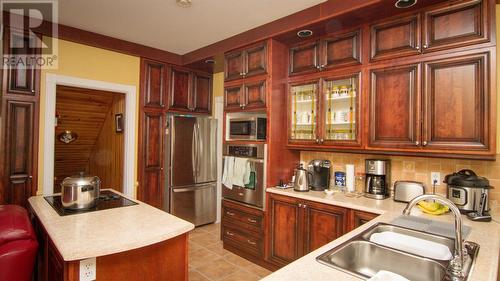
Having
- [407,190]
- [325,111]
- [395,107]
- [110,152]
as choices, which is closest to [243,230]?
[325,111]

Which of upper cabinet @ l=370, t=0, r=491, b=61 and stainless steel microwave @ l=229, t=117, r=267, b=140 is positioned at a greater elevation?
upper cabinet @ l=370, t=0, r=491, b=61

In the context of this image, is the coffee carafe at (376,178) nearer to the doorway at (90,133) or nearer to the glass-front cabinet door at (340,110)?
the glass-front cabinet door at (340,110)

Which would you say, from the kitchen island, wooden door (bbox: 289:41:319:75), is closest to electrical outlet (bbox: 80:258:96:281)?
the kitchen island

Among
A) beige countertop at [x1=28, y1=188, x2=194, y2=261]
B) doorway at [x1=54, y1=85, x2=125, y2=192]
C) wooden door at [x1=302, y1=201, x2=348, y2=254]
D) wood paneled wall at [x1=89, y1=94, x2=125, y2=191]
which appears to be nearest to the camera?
beige countertop at [x1=28, y1=188, x2=194, y2=261]

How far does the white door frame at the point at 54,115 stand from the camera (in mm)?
3021

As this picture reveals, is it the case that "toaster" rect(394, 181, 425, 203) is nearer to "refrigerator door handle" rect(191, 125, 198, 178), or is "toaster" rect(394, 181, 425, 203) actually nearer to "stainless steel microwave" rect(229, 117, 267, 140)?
"stainless steel microwave" rect(229, 117, 267, 140)

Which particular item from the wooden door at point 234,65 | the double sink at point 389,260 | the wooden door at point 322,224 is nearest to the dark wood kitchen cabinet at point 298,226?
the wooden door at point 322,224

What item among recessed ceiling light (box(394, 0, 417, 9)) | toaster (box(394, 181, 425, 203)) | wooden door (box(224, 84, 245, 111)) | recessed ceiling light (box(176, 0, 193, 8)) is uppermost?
recessed ceiling light (box(176, 0, 193, 8))

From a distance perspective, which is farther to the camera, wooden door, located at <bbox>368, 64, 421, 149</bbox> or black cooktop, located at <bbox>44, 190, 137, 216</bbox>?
wooden door, located at <bbox>368, 64, 421, 149</bbox>

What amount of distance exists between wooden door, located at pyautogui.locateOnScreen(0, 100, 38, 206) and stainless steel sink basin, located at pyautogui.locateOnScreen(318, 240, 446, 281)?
10.4 ft

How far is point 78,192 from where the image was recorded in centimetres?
194

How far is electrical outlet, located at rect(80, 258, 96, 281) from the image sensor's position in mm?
1364

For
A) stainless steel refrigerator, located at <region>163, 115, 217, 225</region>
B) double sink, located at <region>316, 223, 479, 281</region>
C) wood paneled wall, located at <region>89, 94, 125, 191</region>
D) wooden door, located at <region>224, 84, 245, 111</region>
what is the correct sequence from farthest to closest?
wood paneled wall, located at <region>89, 94, 125, 191</region> < stainless steel refrigerator, located at <region>163, 115, 217, 225</region> < wooden door, located at <region>224, 84, 245, 111</region> < double sink, located at <region>316, 223, 479, 281</region>

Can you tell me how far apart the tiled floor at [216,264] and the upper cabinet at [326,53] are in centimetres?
217
